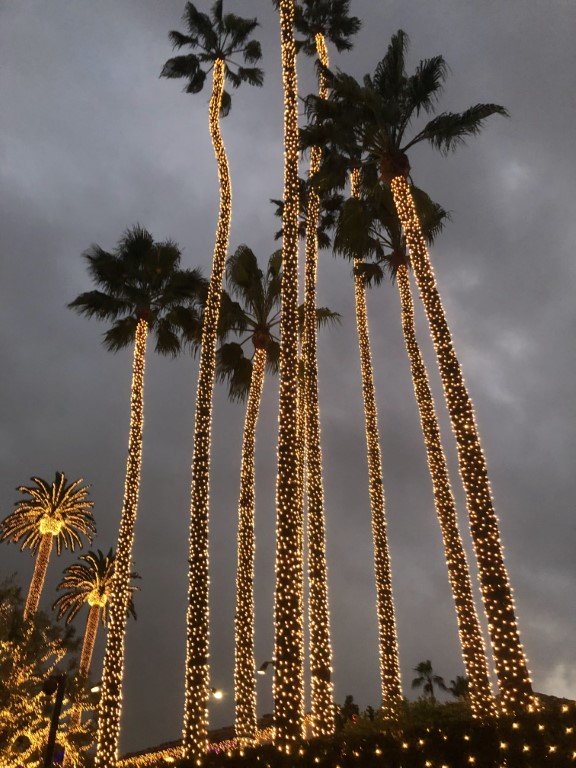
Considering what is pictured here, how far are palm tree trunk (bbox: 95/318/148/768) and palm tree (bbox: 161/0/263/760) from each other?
212cm

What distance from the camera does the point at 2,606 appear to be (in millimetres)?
20734

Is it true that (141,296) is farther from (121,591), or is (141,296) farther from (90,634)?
(90,634)

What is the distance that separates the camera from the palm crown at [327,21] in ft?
86.7

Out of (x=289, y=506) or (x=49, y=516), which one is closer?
(x=289, y=506)

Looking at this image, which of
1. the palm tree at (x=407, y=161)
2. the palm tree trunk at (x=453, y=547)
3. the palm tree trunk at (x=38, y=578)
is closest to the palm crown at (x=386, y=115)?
the palm tree at (x=407, y=161)

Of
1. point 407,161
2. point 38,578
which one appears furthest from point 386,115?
point 38,578

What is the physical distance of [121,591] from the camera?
17.3 meters

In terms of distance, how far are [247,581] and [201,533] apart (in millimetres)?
4175

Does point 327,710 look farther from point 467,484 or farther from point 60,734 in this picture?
point 60,734

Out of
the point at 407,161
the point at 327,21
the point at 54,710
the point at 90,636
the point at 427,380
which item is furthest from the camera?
the point at 90,636

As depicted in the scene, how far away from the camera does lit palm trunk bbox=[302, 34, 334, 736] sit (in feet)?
50.8

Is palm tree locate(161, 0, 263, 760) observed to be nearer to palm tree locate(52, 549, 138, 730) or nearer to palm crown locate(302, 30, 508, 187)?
palm crown locate(302, 30, 508, 187)

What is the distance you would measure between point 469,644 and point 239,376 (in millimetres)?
12139

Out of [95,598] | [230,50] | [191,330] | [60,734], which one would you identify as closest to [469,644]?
[191,330]
